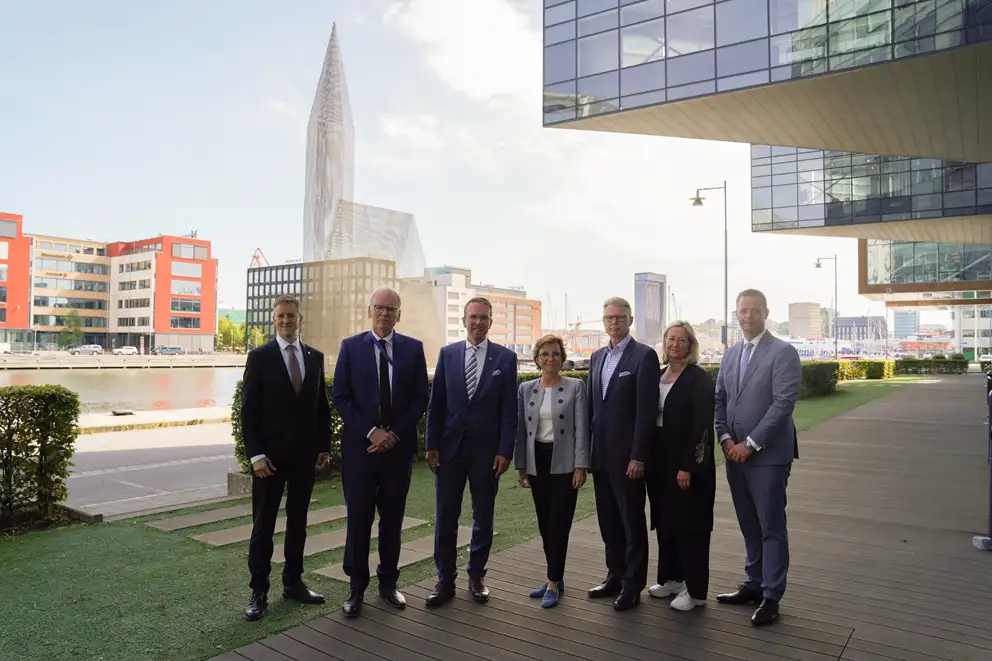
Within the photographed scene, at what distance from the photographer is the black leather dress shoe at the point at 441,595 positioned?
446 cm

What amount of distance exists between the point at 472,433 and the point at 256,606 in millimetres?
1740

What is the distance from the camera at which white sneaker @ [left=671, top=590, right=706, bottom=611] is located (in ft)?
14.5

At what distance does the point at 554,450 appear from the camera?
15.2 ft

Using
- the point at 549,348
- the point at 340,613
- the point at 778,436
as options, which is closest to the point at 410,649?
the point at 340,613

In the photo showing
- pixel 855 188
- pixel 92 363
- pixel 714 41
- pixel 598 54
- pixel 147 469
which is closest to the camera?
pixel 147 469

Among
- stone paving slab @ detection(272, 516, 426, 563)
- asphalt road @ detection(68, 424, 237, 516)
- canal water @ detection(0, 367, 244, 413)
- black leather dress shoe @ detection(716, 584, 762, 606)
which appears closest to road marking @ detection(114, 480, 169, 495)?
asphalt road @ detection(68, 424, 237, 516)

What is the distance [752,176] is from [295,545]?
3999 centimetres

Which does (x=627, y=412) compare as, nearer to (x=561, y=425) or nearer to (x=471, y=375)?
(x=561, y=425)

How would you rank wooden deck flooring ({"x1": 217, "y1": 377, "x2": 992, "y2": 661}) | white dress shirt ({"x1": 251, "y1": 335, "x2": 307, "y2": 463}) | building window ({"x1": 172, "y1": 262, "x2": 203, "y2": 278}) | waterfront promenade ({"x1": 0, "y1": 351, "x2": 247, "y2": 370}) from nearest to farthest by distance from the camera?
wooden deck flooring ({"x1": 217, "y1": 377, "x2": 992, "y2": 661}) → white dress shirt ({"x1": 251, "y1": 335, "x2": 307, "y2": 463}) → waterfront promenade ({"x1": 0, "y1": 351, "x2": 247, "y2": 370}) → building window ({"x1": 172, "y1": 262, "x2": 203, "y2": 278})

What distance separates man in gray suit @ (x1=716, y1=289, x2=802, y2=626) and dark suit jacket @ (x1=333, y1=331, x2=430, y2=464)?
2073 mm

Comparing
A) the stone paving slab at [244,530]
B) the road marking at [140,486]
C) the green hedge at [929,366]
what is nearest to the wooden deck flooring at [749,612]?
the stone paving slab at [244,530]

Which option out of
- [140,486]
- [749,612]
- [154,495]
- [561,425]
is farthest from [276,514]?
[140,486]

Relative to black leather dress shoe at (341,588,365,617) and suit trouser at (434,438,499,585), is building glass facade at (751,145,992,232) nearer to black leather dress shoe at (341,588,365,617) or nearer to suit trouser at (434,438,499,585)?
suit trouser at (434,438,499,585)

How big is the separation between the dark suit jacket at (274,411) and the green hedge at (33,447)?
341 cm
